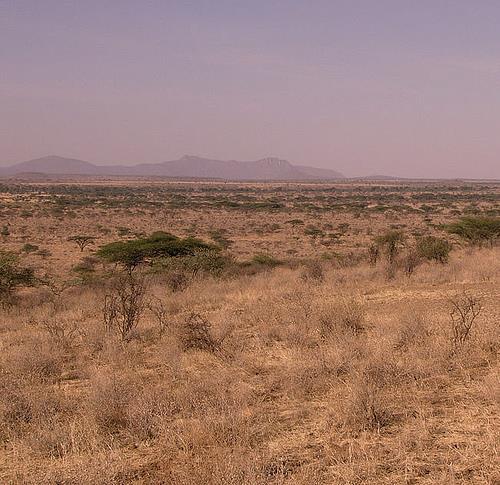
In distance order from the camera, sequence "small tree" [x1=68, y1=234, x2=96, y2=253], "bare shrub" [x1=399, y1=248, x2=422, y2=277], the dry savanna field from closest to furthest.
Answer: the dry savanna field, "bare shrub" [x1=399, y1=248, x2=422, y2=277], "small tree" [x1=68, y1=234, x2=96, y2=253]

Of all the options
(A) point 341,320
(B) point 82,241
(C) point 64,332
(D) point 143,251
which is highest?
(A) point 341,320

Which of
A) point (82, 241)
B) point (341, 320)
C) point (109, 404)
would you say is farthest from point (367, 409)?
point (82, 241)

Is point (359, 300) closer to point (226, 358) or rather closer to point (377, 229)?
point (226, 358)

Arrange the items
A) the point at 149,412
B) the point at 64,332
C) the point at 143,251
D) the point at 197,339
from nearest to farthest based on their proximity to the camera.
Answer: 1. the point at 149,412
2. the point at 197,339
3. the point at 64,332
4. the point at 143,251

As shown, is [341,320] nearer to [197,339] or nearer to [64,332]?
[197,339]

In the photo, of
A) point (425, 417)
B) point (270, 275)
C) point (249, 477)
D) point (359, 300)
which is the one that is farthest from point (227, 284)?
point (249, 477)

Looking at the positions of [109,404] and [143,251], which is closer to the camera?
[109,404]

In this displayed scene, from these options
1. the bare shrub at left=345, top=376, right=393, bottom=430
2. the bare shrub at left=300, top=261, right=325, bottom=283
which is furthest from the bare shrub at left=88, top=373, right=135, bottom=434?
the bare shrub at left=300, top=261, right=325, bottom=283

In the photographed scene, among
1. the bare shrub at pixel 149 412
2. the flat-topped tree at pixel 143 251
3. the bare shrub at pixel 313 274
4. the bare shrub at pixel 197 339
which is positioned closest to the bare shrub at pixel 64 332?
the bare shrub at pixel 197 339

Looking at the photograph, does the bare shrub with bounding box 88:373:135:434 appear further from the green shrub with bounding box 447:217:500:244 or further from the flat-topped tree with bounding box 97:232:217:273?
the green shrub with bounding box 447:217:500:244

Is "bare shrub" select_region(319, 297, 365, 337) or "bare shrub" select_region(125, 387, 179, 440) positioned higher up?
"bare shrub" select_region(319, 297, 365, 337)

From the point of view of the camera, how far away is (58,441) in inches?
189

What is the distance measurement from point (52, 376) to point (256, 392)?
9.39 ft

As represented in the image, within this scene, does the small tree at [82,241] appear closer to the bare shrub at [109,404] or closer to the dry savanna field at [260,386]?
the dry savanna field at [260,386]
